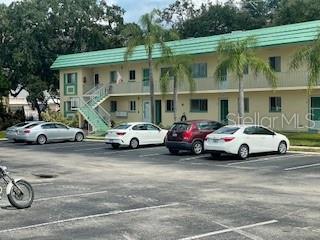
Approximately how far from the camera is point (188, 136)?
80.9 feet

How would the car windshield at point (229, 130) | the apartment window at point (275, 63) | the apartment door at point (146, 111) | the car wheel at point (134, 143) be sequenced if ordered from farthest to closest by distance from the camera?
A: the apartment door at point (146, 111) < the apartment window at point (275, 63) < the car wheel at point (134, 143) < the car windshield at point (229, 130)

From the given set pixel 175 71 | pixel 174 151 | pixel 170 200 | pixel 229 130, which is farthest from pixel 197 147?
pixel 175 71

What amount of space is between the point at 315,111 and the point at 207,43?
905cm

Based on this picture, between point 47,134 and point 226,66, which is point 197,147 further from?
point 47,134

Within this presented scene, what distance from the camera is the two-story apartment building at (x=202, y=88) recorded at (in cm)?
3438

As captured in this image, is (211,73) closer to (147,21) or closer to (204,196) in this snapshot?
(147,21)

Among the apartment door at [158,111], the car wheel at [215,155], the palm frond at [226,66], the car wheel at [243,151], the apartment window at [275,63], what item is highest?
the apartment window at [275,63]

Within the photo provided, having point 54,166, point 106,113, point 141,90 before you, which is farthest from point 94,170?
point 106,113

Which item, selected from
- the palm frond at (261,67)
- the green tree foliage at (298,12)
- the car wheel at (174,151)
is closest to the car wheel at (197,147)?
the car wheel at (174,151)

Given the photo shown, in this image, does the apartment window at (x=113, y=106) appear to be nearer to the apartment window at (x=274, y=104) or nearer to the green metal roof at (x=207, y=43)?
the green metal roof at (x=207, y=43)

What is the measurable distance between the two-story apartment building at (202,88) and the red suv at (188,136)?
10281 millimetres

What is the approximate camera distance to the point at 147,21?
120 ft

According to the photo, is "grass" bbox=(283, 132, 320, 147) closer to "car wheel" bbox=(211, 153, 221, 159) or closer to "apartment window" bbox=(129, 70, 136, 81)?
"car wheel" bbox=(211, 153, 221, 159)

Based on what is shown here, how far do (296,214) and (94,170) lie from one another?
9903 mm
